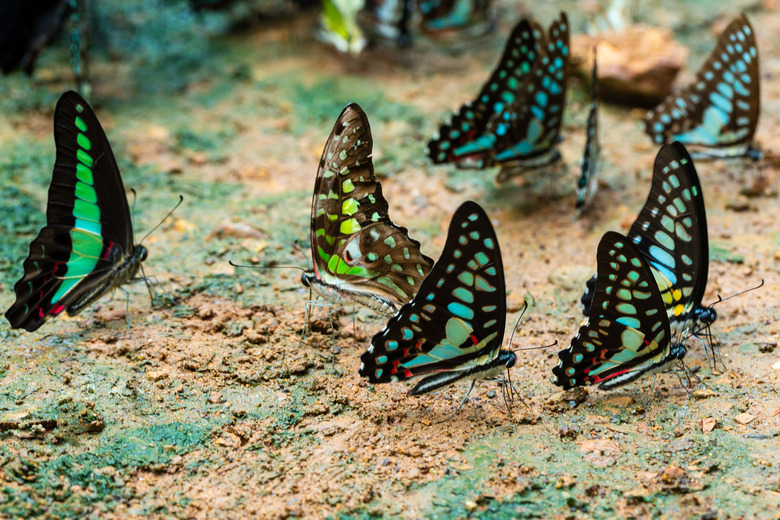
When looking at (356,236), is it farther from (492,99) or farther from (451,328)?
(492,99)

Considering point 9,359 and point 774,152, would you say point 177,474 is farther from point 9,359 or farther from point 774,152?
point 774,152

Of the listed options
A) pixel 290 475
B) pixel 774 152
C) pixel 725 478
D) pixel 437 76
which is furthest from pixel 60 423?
pixel 774 152

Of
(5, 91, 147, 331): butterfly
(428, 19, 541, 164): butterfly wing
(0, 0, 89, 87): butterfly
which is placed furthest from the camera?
(0, 0, 89, 87): butterfly

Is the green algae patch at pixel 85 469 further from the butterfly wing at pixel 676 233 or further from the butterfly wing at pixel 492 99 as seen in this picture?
the butterfly wing at pixel 492 99

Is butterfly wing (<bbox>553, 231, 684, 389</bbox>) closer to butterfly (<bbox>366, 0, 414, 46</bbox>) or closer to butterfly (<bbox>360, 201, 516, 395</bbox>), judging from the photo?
butterfly (<bbox>360, 201, 516, 395</bbox>)

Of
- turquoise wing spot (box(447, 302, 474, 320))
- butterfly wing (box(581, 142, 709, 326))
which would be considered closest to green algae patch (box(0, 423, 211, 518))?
turquoise wing spot (box(447, 302, 474, 320))
